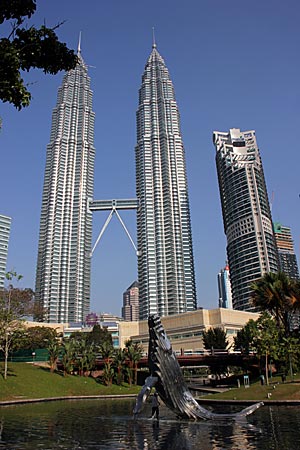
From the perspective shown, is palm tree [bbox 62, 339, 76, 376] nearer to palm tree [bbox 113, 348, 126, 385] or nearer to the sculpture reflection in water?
palm tree [bbox 113, 348, 126, 385]

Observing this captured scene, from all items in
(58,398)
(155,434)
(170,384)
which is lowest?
(58,398)

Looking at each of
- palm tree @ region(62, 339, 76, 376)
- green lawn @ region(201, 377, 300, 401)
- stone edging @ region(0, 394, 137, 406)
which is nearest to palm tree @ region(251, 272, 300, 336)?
green lawn @ region(201, 377, 300, 401)

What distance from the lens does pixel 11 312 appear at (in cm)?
6069

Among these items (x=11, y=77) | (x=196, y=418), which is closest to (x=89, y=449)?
(x=196, y=418)

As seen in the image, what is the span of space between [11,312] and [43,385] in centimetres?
1215

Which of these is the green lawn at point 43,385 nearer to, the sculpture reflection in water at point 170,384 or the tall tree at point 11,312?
the tall tree at point 11,312

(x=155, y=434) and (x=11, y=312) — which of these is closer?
(x=155, y=434)

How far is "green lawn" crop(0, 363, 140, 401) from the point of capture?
172 ft

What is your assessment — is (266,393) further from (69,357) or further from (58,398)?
(69,357)

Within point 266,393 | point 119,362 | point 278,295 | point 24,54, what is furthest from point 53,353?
point 24,54

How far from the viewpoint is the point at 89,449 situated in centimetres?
1569

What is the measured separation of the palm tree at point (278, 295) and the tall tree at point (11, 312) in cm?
3651

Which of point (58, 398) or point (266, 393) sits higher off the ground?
point (266, 393)

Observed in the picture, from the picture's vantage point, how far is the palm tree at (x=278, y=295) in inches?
2184
